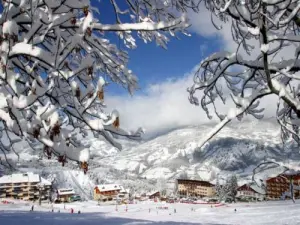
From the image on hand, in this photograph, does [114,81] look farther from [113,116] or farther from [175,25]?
[113,116]

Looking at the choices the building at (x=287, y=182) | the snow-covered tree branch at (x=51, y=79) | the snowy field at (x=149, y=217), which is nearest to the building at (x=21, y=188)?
the snowy field at (x=149, y=217)

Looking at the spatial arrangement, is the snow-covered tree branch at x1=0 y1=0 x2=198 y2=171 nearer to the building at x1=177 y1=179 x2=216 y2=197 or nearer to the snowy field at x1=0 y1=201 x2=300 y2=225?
the snowy field at x1=0 y1=201 x2=300 y2=225

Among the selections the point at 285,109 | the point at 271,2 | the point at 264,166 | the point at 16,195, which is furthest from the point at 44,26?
the point at 16,195

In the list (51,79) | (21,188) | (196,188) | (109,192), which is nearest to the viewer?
(51,79)

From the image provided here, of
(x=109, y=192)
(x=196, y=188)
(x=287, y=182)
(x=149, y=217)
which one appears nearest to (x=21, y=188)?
(x=109, y=192)

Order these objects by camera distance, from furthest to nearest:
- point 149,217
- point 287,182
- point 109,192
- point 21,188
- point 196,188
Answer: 1. point 196,188
2. point 109,192
3. point 21,188
4. point 149,217
5. point 287,182

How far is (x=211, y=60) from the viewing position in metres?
3.99

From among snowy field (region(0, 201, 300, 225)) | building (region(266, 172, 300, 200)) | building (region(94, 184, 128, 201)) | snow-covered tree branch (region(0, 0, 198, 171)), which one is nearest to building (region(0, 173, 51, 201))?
building (region(94, 184, 128, 201))

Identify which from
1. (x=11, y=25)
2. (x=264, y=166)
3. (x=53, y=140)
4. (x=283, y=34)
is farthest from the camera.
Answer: (x=264, y=166)

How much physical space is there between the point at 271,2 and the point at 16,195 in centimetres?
11022

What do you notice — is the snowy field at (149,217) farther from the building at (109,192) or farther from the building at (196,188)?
the building at (196,188)

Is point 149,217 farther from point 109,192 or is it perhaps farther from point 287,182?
point 109,192

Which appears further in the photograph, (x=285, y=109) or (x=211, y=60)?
(x=285, y=109)

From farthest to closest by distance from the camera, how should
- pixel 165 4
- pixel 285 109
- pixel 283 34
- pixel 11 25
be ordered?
1. pixel 165 4
2. pixel 285 109
3. pixel 283 34
4. pixel 11 25
